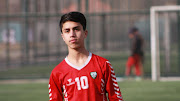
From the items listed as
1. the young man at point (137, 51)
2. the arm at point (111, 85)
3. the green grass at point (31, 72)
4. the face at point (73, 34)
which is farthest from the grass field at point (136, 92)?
the face at point (73, 34)

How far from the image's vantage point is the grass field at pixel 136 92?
26.6 feet

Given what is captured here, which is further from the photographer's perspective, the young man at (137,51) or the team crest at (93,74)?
the young man at (137,51)

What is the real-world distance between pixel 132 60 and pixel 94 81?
938 cm

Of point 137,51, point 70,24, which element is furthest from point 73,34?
point 137,51

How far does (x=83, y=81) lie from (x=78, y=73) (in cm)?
8

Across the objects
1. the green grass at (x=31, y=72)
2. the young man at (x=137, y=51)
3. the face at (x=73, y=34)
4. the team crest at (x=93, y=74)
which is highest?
the face at (x=73, y=34)

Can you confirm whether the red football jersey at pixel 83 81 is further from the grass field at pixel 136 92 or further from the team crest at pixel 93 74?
the grass field at pixel 136 92

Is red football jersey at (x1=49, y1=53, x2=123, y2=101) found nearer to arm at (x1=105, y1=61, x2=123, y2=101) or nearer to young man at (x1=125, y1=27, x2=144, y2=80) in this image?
arm at (x1=105, y1=61, x2=123, y2=101)

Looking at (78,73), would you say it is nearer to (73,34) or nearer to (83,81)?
(83,81)

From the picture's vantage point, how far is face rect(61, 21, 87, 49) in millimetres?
2615

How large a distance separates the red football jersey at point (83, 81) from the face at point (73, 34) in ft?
0.56

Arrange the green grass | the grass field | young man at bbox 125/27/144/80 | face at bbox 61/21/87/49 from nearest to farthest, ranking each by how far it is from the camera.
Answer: face at bbox 61/21/87/49
the grass field
young man at bbox 125/27/144/80
the green grass

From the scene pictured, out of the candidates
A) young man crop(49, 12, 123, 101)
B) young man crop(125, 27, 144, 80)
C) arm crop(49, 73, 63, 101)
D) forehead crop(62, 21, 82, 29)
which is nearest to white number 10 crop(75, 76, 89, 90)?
young man crop(49, 12, 123, 101)

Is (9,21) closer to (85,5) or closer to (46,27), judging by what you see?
(46,27)
